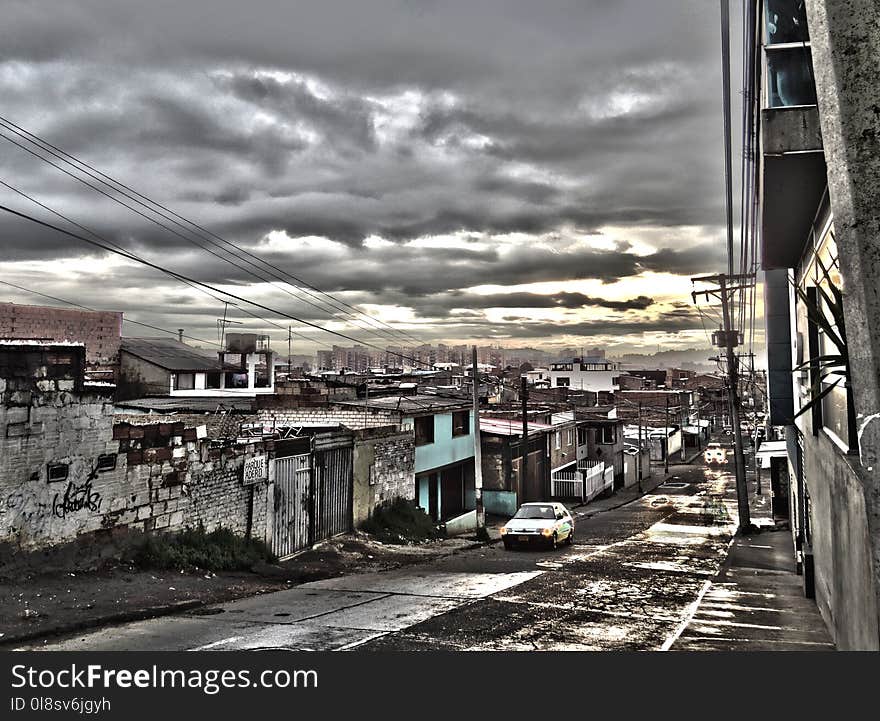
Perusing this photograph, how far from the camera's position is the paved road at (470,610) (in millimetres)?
8469

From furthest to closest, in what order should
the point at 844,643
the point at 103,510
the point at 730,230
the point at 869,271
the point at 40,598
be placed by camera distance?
the point at 730,230
the point at 103,510
the point at 40,598
the point at 844,643
the point at 869,271

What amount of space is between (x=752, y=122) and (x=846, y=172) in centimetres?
1023

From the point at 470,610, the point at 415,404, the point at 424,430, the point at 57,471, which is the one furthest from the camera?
the point at 415,404

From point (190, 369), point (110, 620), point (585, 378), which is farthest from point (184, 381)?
point (585, 378)

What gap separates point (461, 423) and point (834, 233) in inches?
1055

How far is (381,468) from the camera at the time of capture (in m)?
21.8

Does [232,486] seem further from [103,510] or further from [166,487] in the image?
[103,510]

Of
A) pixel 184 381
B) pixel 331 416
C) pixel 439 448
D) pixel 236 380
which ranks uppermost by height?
pixel 236 380

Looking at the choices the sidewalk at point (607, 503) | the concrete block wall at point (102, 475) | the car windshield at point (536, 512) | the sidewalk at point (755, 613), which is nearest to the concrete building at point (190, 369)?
the sidewalk at point (607, 503)

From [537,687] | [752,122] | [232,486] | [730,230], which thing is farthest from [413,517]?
[537,687]

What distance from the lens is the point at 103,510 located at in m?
12.2

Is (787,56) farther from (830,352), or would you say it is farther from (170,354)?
(170,354)

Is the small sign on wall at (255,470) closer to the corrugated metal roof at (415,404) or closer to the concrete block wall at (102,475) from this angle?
the concrete block wall at (102,475)

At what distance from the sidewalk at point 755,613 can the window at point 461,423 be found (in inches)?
494
